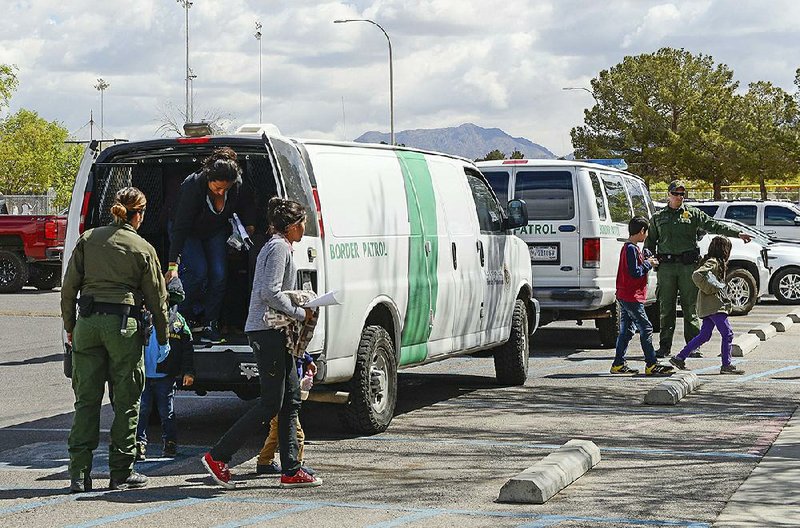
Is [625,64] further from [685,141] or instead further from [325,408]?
[325,408]

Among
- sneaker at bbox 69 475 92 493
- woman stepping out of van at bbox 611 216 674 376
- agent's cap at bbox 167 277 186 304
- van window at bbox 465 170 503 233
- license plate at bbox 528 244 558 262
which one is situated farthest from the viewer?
license plate at bbox 528 244 558 262

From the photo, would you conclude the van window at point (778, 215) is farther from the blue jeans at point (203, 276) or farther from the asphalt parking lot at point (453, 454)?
the blue jeans at point (203, 276)

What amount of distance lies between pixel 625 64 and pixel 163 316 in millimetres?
73398

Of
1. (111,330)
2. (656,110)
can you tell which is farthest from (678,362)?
(656,110)

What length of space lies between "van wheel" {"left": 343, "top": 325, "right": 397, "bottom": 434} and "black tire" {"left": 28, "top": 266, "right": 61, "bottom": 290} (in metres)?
19.3

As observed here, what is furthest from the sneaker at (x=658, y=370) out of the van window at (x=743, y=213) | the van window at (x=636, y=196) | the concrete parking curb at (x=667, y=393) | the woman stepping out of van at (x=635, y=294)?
the van window at (x=743, y=213)

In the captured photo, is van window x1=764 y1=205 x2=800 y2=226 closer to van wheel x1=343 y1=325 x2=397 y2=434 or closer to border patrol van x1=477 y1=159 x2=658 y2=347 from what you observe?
border patrol van x1=477 y1=159 x2=658 y2=347

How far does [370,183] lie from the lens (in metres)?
10.2

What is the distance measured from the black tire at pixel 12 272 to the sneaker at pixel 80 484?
2047 centimetres

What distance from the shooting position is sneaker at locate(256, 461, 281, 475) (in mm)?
8469

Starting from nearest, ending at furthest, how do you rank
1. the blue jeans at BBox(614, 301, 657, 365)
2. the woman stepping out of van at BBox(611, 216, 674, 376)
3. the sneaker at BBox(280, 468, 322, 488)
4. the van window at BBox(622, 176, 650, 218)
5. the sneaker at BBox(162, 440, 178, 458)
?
the sneaker at BBox(280, 468, 322, 488) → the sneaker at BBox(162, 440, 178, 458) → the woman stepping out of van at BBox(611, 216, 674, 376) → the blue jeans at BBox(614, 301, 657, 365) → the van window at BBox(622, 176, 650, 218)

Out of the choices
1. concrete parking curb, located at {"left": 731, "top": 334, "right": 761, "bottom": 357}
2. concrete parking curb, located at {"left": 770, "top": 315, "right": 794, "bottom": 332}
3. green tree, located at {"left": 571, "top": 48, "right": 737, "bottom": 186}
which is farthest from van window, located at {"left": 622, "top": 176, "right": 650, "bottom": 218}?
green tree, located at {"left": 571, "top": 48, "right": 737, "bottom": 186}

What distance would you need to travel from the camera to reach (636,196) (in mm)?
17953

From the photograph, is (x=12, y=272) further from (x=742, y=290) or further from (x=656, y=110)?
(x=656, y=110)
